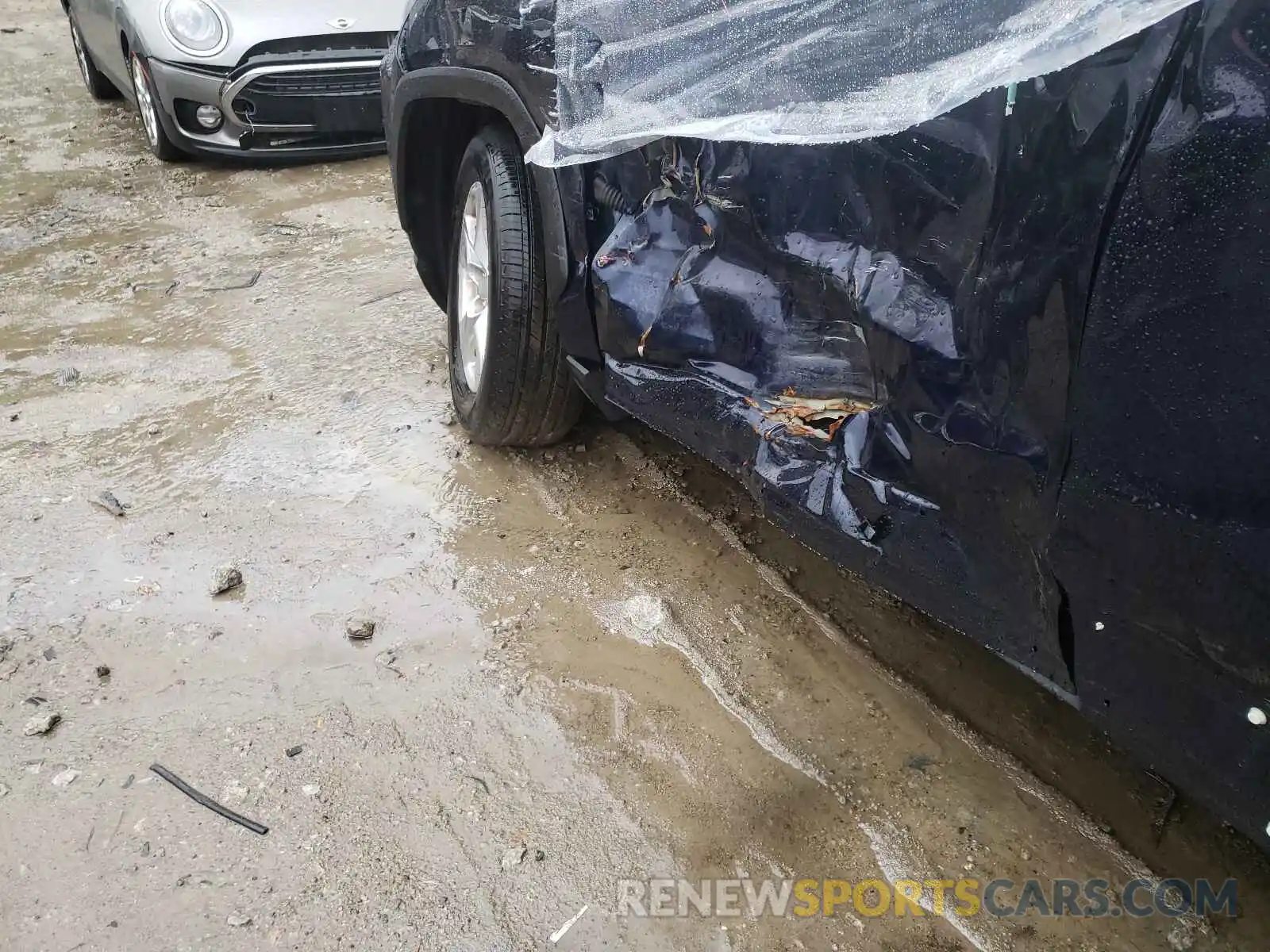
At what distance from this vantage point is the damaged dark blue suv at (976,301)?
3.50 feet

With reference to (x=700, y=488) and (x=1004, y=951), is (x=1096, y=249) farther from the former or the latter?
(x=700, y=488)

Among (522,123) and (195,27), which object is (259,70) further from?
(522,123)

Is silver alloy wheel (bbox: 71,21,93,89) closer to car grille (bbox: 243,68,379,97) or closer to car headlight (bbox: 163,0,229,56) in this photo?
car headlight (bbox: 163,0,229,56)

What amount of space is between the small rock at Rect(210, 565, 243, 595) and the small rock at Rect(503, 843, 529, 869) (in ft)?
3.72

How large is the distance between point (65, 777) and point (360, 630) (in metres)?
0.67

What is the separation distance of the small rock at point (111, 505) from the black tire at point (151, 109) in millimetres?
3645

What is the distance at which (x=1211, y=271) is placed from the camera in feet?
3.44

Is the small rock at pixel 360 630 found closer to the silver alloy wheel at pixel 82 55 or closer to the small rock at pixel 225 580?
the small rock at pixel 225 580

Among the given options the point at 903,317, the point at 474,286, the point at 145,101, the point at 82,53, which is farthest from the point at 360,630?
the point at 82,53

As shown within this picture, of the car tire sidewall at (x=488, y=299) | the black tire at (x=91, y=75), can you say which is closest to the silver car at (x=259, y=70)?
the black tire at (x=91, y=75)

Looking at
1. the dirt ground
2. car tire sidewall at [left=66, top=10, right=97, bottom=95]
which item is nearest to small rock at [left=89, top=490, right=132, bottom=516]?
the dirt ground

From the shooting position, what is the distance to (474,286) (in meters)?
2.87

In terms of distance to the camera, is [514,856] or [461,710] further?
[461,710]

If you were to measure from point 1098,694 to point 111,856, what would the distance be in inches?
70.0
